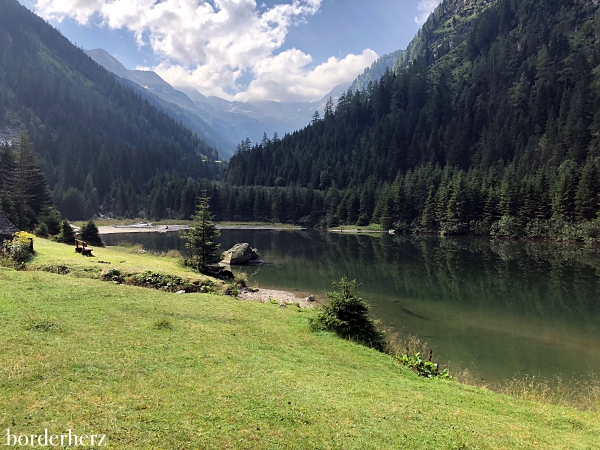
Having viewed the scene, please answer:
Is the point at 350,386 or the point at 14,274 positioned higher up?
the point at 14,274

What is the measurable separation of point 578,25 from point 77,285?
8719 inches

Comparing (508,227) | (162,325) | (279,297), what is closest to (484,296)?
(279,297)

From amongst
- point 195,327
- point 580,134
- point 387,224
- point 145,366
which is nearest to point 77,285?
point 195,327

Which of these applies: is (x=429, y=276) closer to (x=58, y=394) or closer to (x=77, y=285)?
(x=77, y=285)

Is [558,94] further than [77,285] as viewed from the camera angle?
Yes

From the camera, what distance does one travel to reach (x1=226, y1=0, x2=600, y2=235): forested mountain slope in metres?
92.9

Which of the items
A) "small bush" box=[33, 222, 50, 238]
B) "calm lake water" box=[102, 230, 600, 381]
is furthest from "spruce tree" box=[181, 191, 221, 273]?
"small bush" box=[33, 222, 50, 238]

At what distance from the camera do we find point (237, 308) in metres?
19.7

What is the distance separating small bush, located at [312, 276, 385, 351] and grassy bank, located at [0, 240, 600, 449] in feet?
5.48

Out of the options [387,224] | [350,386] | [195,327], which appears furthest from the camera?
[387,224]

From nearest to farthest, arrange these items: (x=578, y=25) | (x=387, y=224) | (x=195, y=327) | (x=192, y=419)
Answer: (x=192, y=419) < (x=195, y=327) < (x=387, y=224) < (x=578, y=25)

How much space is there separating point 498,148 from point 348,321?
505ft

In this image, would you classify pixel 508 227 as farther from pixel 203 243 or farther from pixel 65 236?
pixel 65 236

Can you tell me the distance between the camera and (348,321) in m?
17.8
